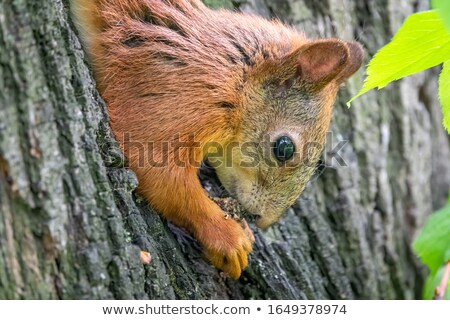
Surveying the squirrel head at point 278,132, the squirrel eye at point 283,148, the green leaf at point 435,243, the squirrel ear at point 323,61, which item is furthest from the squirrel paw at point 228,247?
the green leaf at point 435,243

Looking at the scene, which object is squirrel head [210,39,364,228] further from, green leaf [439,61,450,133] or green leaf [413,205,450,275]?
green leaf [439,61,450,133]

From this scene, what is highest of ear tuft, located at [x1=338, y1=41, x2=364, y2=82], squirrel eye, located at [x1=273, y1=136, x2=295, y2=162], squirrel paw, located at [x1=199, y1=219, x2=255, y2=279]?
ear tuft, located at [x1=338, y1=41, x2=364, y2=82]

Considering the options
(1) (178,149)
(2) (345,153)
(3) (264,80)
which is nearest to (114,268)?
(1) (178,149)

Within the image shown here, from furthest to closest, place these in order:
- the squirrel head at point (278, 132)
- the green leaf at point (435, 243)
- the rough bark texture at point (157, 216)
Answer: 1. the green leaf at point (435, 243)
2. the squirrel head at point (278, 132)
3. the rough bark texture at point (157, 216)

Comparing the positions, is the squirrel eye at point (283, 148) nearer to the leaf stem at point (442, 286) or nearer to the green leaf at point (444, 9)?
the leaf stem at point (442, 286)

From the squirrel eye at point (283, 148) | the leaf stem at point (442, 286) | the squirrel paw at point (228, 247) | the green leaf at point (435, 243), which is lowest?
the leaf stem at point (442, 286)

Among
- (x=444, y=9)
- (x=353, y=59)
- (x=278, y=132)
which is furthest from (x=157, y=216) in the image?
(x=444, y=9)

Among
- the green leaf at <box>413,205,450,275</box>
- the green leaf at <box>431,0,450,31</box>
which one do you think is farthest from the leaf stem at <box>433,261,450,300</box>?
the green leaf at <box>431,0,450,31</box>
